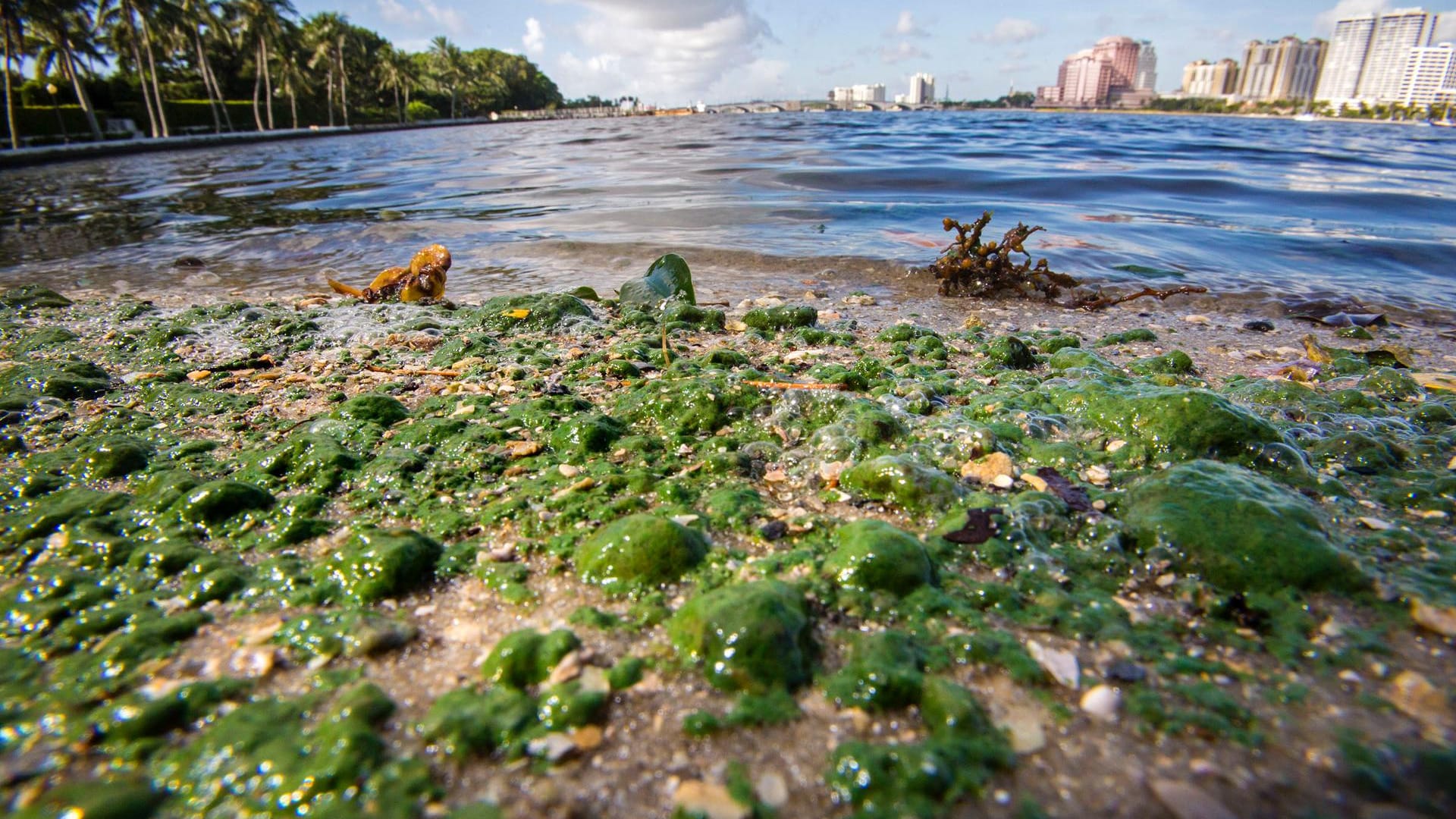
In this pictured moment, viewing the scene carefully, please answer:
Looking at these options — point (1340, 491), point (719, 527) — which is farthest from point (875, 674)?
point (1340, 491)

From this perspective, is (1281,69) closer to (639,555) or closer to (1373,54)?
(1373,54)

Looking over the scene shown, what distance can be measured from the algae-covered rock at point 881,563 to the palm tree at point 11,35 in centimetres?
3792

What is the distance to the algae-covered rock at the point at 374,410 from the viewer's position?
2393mm

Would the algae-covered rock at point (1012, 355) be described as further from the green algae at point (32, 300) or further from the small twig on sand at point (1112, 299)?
the green algae at point (32, 300)

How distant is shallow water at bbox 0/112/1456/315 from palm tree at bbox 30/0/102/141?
19829mm

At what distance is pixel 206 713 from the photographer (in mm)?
1166

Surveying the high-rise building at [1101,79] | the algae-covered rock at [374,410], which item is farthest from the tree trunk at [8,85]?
the high-rise building at [1101,79]

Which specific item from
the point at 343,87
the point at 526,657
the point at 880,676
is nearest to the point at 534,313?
the point at 526,657

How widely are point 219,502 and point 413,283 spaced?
9.66 ft

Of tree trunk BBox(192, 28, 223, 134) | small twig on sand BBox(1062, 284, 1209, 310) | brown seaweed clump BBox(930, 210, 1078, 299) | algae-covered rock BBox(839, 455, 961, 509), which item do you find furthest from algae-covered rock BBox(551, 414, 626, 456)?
tree trunk BBox(192, 28, 223, 134)

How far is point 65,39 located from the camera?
2900 cm

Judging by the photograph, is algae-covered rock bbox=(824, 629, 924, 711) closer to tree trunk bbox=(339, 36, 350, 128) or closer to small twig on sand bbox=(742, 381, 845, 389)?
small twig on sand bbox=(742, 381, 845, 389)

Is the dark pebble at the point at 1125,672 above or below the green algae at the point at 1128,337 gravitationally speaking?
below

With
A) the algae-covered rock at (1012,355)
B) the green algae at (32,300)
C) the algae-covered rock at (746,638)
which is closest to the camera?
the algae-covered rock at (746,638)
